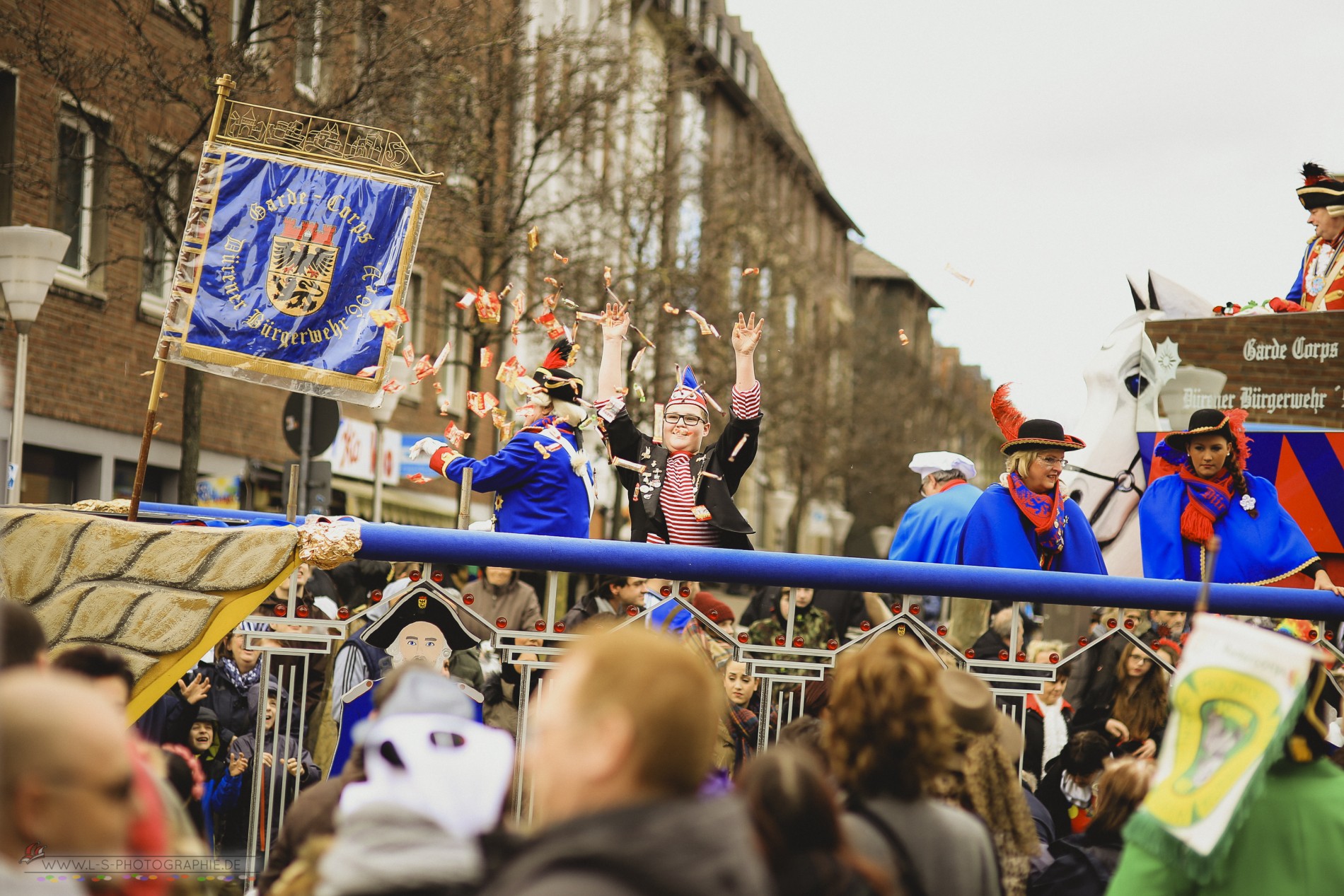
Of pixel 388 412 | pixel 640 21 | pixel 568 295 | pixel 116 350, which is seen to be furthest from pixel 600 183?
pixel 640 21

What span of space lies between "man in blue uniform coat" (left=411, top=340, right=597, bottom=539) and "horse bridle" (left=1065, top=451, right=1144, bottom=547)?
4256mm

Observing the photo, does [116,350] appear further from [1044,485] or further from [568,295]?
[1044,485]

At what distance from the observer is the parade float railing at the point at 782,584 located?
5805 mm

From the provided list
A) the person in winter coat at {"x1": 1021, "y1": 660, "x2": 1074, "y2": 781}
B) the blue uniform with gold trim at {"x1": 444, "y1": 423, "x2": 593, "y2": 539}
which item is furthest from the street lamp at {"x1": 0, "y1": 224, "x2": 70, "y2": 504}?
the person in winter coat at {"x1": 1021, "y1": 660, "x2": 1074, "y2": 781}

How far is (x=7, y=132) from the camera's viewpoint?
51.9 feet

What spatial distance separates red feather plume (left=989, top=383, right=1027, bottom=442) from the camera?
9.53 meters

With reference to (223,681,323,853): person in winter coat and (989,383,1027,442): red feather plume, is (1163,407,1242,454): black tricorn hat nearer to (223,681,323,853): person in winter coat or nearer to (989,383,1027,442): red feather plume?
(989,383,1027,442): red feather plume

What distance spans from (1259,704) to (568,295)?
689 inches

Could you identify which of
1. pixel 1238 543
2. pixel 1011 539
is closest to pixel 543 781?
pixel 1011 539

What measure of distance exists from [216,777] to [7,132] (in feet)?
40.2

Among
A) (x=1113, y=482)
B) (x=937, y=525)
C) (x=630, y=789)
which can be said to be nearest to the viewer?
(x=630, y=789)

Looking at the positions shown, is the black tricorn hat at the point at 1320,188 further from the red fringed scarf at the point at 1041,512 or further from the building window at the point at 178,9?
the building window at the point at 178,9

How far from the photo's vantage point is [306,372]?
6410mm

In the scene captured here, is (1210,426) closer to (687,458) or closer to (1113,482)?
(687,458)
